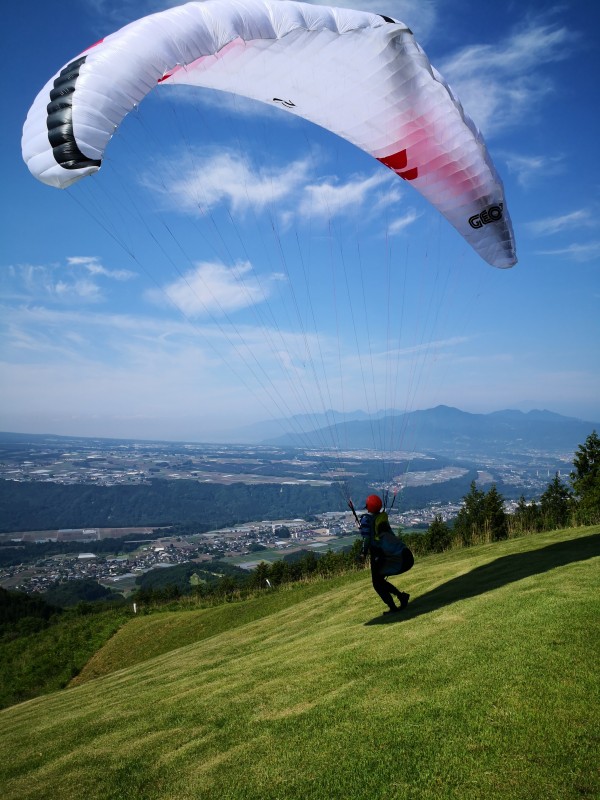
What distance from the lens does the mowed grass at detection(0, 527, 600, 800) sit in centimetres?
329

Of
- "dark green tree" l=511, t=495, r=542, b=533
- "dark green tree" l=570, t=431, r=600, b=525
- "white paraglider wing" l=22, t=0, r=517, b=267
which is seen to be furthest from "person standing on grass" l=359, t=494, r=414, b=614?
"dark green tree" l=511, t=495, r=542, b=533

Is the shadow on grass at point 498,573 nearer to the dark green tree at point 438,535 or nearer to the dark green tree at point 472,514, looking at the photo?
the dark green tree at point 438,535

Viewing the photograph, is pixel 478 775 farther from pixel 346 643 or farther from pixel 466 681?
pixel 346 643

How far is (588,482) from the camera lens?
25203 mm

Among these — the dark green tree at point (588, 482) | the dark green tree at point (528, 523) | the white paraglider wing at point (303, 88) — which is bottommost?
the dark green tree at point (528, 523)

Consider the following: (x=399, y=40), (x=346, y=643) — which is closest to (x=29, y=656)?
(x=346, y=643)

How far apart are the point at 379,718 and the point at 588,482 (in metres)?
25.3

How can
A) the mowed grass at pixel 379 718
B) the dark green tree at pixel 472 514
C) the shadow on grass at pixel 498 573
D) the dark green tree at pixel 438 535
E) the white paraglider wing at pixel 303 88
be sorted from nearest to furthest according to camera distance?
the mowed grass at pixel 379 718, the white paraglider wing at pixel 303 88, the shadow on grass at pixel 498 573, the dark green tree at pixel 438 535, the dark green tree at pixel 472 514

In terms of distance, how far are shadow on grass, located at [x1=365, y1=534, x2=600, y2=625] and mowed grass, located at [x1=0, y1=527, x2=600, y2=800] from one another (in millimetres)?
93

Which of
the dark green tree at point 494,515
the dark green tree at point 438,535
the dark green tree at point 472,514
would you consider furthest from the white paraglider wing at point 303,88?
the dark green tree at point 472,514

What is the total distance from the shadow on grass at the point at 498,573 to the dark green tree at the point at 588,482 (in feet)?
31.5

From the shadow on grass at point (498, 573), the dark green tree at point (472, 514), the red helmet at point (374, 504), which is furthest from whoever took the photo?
the dark green tree at point (472, 514)

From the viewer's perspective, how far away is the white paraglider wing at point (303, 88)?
6.58 metres

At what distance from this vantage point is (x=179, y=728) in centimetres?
527
